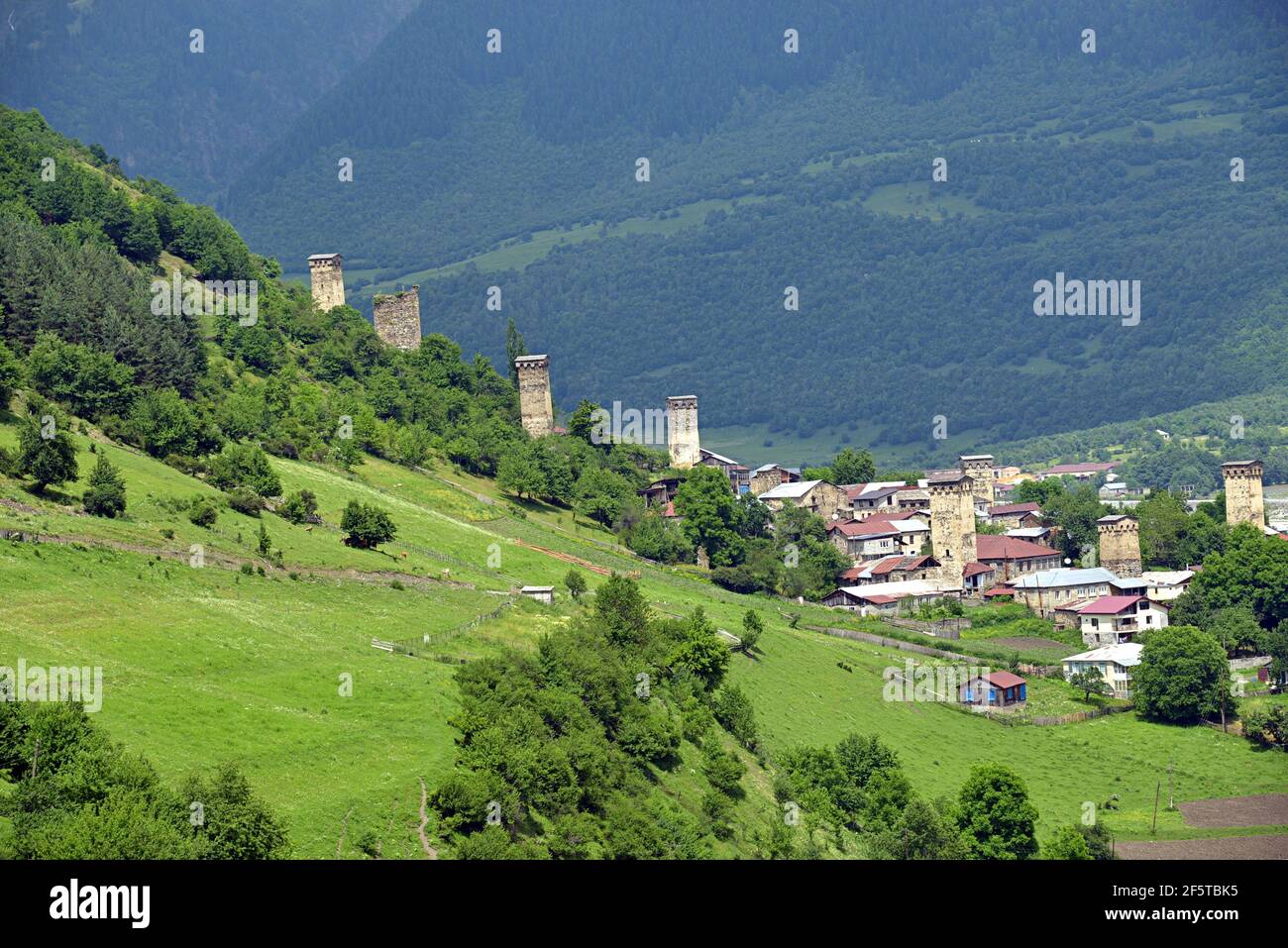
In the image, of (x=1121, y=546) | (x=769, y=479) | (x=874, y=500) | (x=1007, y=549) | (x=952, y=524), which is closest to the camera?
(x=952, y=524)

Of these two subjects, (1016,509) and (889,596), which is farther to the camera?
(1016,509)

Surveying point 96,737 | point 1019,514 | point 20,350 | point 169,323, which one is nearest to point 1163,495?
point 1019,514

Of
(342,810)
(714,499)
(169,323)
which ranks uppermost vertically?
(169,323)

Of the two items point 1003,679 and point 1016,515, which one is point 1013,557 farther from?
point 1003,679

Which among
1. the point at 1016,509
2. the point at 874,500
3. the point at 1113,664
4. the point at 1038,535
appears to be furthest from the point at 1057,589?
the point at 1016,509
